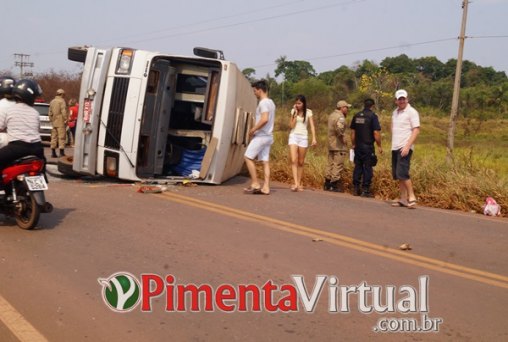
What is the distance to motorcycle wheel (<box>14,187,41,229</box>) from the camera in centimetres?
701

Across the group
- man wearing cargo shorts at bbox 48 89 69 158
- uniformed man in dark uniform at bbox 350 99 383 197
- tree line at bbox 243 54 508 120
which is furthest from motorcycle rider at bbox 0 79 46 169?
tree line at bbox 243 54 508 120

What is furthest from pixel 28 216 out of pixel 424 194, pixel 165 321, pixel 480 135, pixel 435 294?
pixel 480 135

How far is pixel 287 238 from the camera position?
705cm

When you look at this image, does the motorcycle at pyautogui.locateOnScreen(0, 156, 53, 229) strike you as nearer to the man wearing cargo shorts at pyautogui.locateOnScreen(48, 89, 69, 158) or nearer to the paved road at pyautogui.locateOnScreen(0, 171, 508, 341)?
the paved road at pyautogui.locateOnScreen(0, 171, 508, 341)

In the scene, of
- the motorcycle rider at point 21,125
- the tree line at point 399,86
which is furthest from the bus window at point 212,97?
the tree line at point 399,86

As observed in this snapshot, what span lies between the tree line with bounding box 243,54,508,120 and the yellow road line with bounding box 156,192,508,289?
17.8 metres

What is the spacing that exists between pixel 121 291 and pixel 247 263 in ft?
4.37

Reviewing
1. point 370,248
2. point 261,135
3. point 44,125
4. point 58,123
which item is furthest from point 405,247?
point 44,125

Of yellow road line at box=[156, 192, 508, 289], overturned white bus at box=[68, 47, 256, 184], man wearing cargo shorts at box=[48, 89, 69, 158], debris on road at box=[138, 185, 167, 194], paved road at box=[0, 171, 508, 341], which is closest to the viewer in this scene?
paved road at box=[0, 171, 508, 341]

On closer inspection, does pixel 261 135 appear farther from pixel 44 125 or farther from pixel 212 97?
pixel 44 125

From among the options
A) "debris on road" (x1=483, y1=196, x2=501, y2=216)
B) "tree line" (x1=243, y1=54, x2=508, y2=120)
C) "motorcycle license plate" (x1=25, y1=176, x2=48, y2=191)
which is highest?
"tree line" (x1=243, y1=54, x2=508, y2=120)

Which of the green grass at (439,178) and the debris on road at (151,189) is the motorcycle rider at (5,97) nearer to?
the debris on road at (151,189)

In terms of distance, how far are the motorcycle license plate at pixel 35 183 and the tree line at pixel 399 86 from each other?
19590mm

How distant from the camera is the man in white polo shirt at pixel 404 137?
9.41 m
